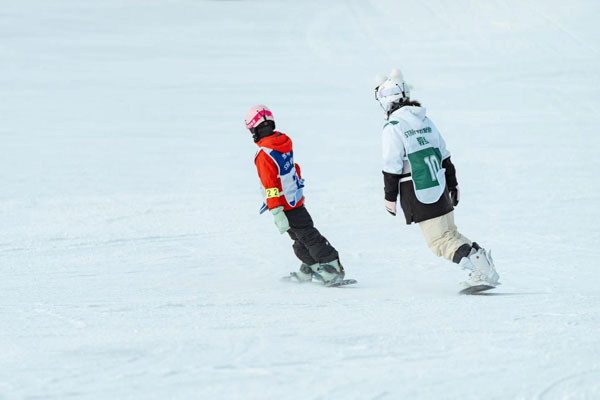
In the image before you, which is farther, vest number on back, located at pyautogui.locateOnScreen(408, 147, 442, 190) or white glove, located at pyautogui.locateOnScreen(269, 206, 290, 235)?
white glove, located at pyautogui.locateOnScreen(269, 206, 290, 235)

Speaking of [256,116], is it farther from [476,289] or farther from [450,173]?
[476,289]

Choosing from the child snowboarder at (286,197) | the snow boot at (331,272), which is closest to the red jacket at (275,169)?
the child snowboarder at (286,197)

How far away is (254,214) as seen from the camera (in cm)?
819

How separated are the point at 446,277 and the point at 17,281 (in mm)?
3156

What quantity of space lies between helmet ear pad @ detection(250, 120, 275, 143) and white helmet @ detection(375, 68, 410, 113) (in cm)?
76

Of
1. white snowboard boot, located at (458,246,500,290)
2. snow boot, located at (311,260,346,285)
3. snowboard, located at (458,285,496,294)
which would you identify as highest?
snow boot, located at (311,260,346,285)

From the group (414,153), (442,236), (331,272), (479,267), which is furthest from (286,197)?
(479,267)

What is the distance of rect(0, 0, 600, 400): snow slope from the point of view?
3432mm

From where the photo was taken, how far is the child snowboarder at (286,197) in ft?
17.7

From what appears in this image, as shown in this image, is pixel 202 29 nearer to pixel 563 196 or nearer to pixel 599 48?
pixel 599 48

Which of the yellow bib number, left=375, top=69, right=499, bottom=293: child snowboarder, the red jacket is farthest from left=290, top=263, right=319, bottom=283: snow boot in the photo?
left=375, top=69, right=499, bottom=293: child snowboarder

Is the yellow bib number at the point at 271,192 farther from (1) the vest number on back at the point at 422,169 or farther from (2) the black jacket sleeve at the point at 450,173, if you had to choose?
(2) the black jacket sleeve at the point at 450,173

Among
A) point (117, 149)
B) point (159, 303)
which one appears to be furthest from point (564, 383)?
point (117, 149)

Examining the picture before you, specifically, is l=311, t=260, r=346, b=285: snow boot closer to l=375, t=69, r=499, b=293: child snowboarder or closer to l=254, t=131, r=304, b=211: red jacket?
l=254, t=131, r=304, b=211: red jacket
